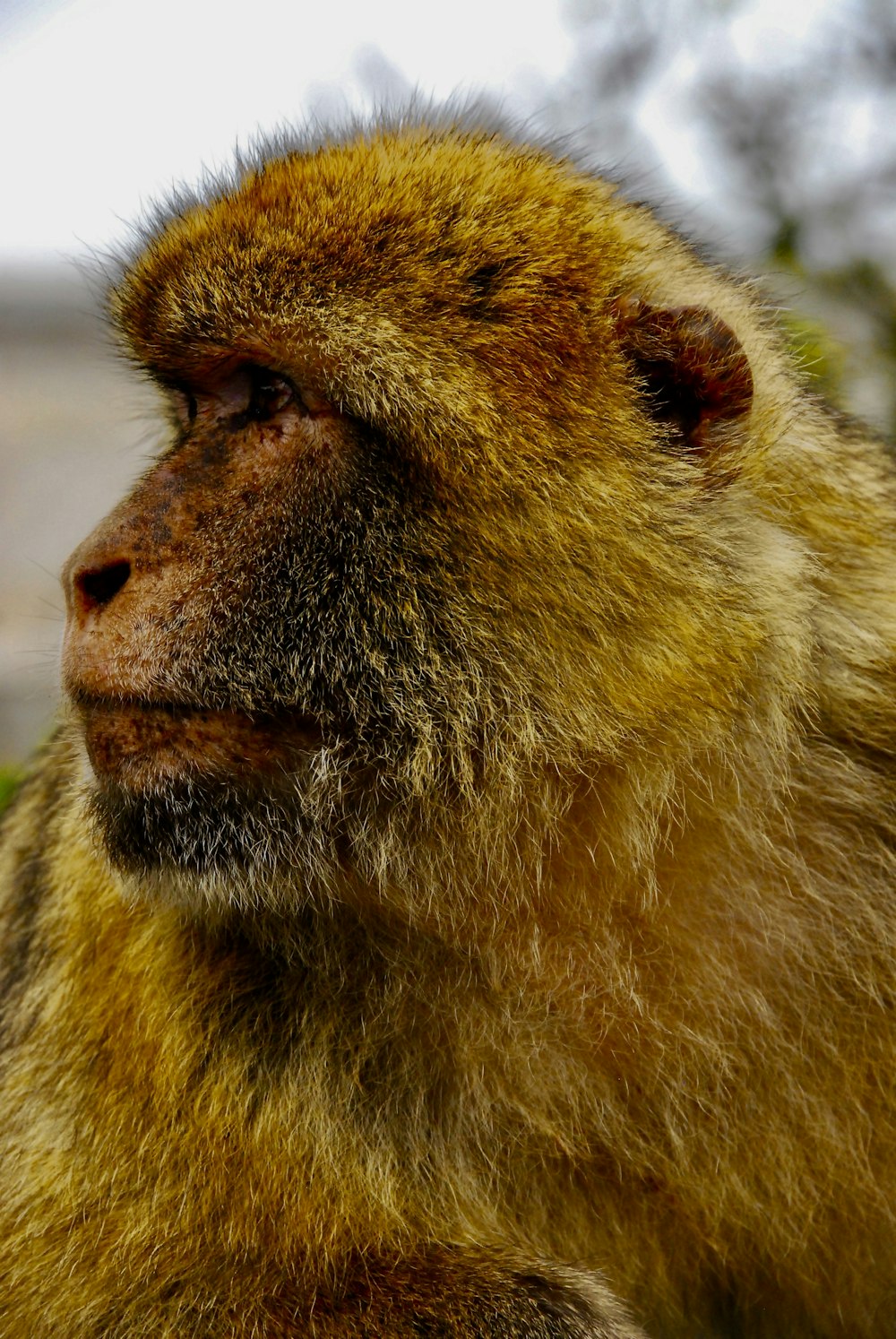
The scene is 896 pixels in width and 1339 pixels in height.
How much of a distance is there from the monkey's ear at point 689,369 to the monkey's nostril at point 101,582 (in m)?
0.97

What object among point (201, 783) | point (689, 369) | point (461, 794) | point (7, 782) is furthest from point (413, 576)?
point (7, 782)

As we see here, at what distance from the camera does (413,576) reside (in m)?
2.38

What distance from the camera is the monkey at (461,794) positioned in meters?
2.36

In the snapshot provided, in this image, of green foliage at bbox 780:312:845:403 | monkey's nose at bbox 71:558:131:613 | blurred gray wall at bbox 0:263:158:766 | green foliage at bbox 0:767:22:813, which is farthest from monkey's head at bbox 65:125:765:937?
blurred gray wall at bbox 0:263:158:766

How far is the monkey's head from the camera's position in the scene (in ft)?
7.70

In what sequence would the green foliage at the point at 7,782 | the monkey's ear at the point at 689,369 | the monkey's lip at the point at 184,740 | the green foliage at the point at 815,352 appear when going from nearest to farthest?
the monkey's lip at the point at 184,740, the monkey's ear at the point at 689,369, the green foliage at the point at 815,352, the green foliage at the point at 7,782

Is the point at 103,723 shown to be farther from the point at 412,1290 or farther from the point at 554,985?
the point at 412,1290

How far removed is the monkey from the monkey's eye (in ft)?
0.09

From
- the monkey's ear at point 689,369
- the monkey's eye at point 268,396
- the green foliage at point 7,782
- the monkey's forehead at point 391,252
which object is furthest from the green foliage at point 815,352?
the green foliage at point 7,782

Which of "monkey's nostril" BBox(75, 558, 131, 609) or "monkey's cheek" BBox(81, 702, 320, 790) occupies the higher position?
"monkey's nostril" BBox(75, 558, 131, 609)

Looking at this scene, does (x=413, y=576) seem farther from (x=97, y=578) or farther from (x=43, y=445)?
(x=43, y=445)

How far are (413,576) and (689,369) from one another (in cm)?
63

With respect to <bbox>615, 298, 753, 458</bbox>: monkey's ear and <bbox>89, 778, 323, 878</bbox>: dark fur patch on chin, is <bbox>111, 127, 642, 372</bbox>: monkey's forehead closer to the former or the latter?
<bbox>615, 298, 753, 458</bbox>: monkey's ear

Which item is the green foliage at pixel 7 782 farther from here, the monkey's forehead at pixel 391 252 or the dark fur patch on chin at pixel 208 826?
the monkey's forehead at pixel 391 252
